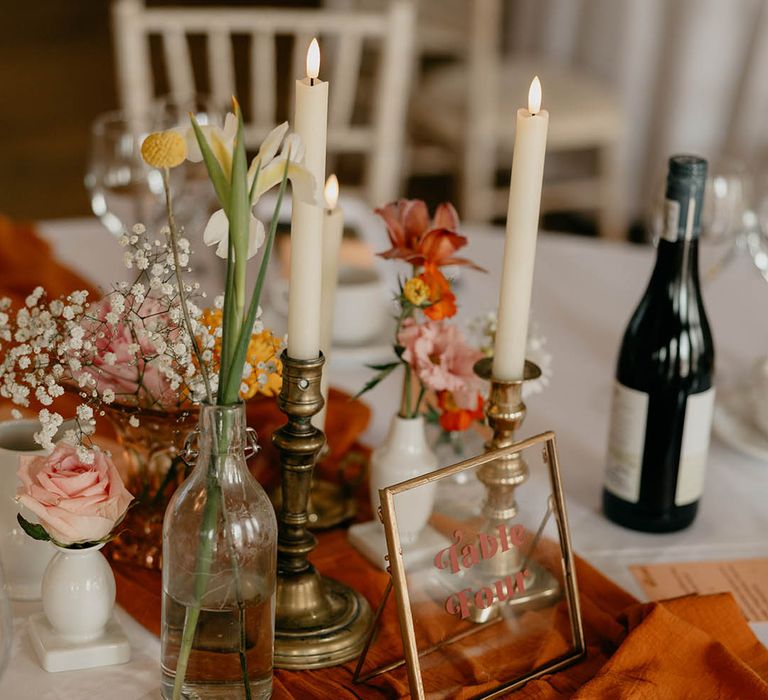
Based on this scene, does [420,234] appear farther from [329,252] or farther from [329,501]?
[329,501]

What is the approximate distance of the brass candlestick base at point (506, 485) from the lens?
799mm

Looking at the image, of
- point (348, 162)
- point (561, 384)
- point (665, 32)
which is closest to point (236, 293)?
point (561, 384)

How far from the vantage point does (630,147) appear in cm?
358

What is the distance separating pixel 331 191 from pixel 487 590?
32 cm

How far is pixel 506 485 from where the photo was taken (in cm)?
81

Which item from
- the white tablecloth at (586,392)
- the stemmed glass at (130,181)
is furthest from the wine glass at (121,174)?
the white tablecloth at (586,392)

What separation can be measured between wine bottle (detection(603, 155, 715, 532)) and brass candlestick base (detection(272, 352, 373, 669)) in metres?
0.28

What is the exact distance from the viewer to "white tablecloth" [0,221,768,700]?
2.67 feet

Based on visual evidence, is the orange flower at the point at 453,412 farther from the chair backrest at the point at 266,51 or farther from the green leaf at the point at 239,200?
the chair backrest at the point at 266,51

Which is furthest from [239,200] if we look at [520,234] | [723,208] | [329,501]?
[723,208]

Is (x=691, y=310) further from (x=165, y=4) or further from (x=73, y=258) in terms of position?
(x=165, y=4)

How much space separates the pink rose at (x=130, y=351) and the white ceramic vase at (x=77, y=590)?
119 millimetres

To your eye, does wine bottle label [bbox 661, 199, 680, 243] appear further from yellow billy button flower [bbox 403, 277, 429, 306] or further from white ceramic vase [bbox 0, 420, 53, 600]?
white ceramic vase [bbox 0, 420, 53, 600]

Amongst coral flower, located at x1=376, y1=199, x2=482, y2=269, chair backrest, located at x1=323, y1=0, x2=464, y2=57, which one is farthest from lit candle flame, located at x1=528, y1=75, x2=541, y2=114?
chair backrest, located at x1=323, y1=0, x2=464, y2=57
